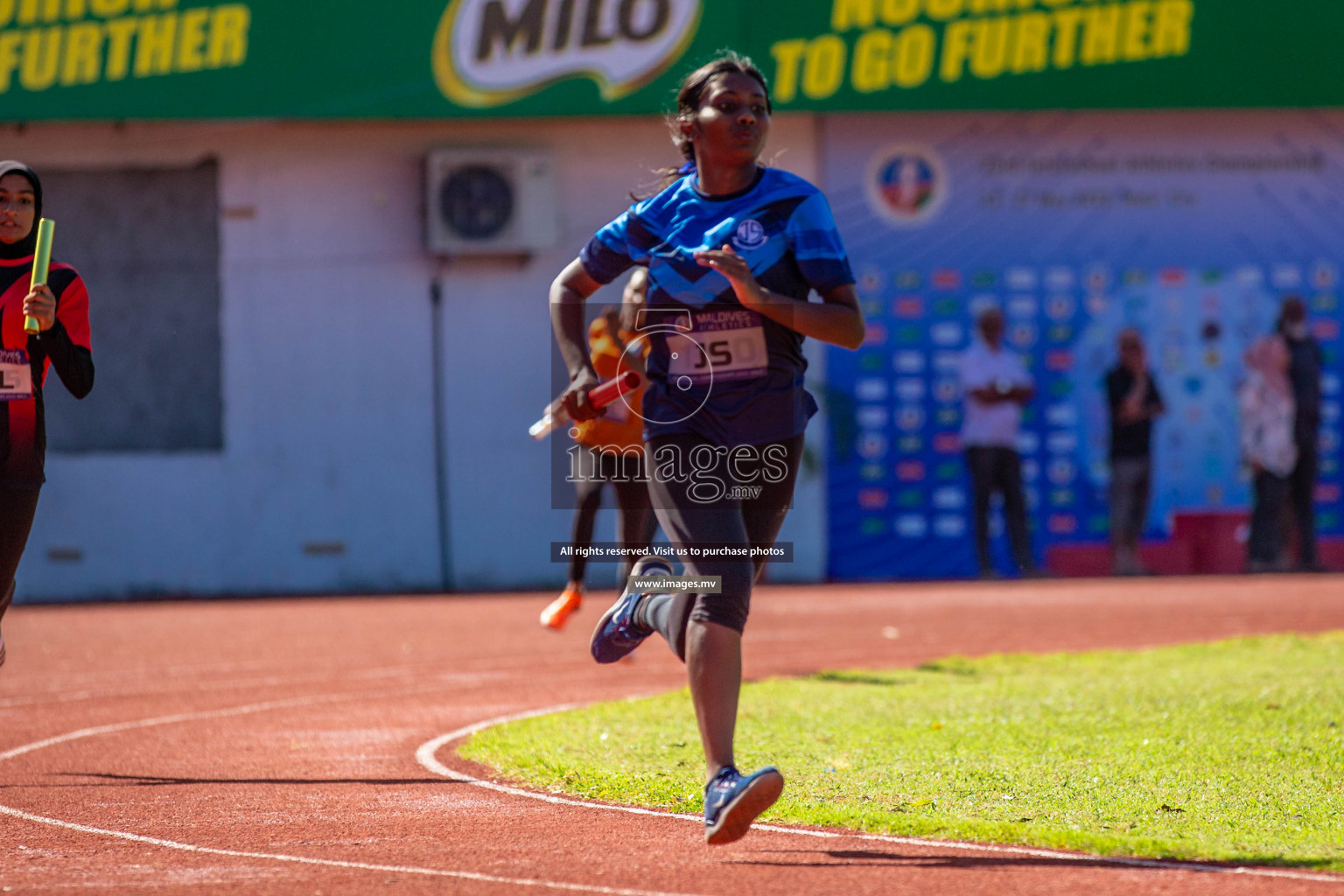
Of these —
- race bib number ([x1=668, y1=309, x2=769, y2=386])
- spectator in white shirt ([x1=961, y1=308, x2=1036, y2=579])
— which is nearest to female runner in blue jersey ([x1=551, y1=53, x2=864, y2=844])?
race bib number ([x1=668, y1=309, x2=769, y2=386])

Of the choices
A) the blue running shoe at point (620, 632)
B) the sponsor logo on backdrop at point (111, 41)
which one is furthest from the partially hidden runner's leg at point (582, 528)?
the sponsor logo on backdrop at point (111, 41)

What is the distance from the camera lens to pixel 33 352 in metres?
7.09

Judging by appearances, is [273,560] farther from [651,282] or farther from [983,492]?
[651,282]

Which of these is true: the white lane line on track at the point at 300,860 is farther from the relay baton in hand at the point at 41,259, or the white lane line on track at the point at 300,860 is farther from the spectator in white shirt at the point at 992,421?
the spectator in white shirt at the point at 992,421

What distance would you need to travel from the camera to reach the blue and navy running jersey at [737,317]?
5219 mm

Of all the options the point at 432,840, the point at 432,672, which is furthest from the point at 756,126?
the point at 432,672

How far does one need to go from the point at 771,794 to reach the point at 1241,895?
3.94 ft

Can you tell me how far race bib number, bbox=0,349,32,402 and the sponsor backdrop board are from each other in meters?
13.1

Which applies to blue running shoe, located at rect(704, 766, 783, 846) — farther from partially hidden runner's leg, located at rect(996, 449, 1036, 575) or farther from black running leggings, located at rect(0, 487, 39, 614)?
partially hidden runner's leg, located at rect(996, 449, 1036, 575)

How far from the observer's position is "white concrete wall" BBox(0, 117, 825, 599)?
63.5ft

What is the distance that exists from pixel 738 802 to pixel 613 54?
595 inches

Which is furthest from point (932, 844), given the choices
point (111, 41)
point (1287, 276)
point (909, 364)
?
point (111, 41)

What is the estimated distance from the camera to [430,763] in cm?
733

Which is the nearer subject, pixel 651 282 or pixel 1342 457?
pixel 651 282
